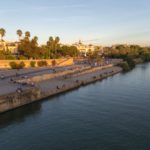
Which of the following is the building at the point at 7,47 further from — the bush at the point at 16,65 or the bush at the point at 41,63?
the bush at the point at 16,65

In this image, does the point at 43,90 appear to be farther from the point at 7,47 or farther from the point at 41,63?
the point at 7,47

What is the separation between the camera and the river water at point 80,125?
26.5 meters

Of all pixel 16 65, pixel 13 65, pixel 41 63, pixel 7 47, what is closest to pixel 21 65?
pixel 16 65

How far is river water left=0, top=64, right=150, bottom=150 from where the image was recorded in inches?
1044

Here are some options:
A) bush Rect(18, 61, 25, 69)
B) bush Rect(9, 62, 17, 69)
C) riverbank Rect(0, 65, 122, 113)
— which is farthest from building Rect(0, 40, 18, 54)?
Answer: riverbank Rect(0, 65, 122, 113)

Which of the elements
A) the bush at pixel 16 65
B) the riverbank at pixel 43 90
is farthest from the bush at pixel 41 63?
the riverbank at pixel 43 90

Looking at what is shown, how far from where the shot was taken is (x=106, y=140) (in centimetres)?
2720

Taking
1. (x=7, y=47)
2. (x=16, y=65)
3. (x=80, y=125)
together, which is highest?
(x=7, y=47)

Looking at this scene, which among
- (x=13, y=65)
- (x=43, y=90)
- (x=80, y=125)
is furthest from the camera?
(x=13, y=65)

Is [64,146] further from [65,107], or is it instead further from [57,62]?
[57,62]

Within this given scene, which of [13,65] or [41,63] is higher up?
[13,65]

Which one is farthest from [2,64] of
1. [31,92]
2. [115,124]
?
[115,124]

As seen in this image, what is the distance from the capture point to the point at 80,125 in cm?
3222

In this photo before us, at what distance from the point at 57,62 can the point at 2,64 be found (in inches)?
1110
